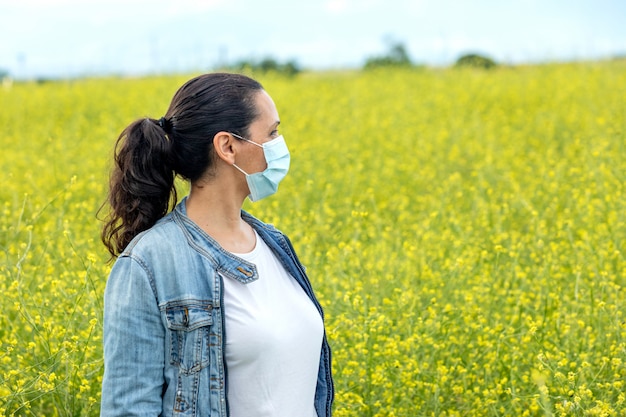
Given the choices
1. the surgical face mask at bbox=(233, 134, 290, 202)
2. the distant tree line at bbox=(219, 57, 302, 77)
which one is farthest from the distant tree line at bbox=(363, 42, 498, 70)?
the surgical face mask at bbox=(233, 134, 290, 202)

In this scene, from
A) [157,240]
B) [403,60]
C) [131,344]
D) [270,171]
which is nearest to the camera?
[131,344]

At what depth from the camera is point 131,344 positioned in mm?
1939

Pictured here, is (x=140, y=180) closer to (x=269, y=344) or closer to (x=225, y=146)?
(x=225, y=146)

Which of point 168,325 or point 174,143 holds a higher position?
point 174,143

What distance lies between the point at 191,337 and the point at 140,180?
43 centimetres

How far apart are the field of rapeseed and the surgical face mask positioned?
947mm

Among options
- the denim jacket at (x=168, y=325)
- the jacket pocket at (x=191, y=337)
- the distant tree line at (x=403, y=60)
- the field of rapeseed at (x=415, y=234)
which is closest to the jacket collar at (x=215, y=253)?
the denim jacket at (x=168, y=325)

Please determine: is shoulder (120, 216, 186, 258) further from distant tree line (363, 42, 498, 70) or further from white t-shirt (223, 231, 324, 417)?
distant tree line (363, 42, 498, 70)

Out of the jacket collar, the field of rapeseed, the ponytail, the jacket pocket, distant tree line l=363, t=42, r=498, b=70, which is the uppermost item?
distant tree line l=363, t=42, r=498, b=70

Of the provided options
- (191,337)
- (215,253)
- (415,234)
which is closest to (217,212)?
(215,253)

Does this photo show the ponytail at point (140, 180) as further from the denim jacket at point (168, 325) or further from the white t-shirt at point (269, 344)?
the white t-shirt at point (269, 344)

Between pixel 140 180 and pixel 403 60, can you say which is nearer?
pixel 140 180

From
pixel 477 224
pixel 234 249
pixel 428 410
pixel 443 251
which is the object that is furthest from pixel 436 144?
pixel 234 249

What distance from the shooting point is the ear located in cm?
216
